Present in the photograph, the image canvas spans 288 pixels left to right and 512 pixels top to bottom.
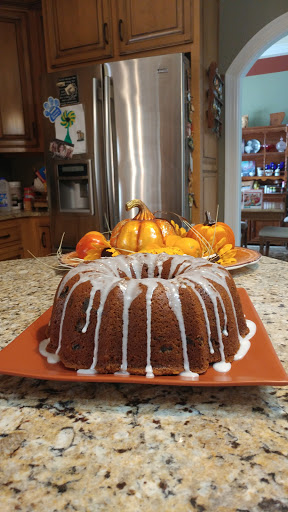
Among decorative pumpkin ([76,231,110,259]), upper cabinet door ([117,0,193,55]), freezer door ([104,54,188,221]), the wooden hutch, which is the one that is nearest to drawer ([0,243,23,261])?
freezer door ([104,54,188,221])

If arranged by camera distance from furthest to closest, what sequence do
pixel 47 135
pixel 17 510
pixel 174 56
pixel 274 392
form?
pixel 47 135 → pixel 174 56 → pixel 274 392 → pixel 17 510

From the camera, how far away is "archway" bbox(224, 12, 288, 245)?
2.71 meters

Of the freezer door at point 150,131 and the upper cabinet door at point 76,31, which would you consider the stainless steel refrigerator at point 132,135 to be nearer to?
the freezer door at point 150,131

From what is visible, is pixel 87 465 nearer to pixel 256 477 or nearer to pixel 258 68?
pixel 256 477

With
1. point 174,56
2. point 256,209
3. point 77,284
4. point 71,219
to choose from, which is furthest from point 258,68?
point 77,284

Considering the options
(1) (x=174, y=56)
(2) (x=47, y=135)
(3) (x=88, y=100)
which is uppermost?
(1) (x=174, y=56)

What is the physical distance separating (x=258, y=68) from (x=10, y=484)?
7.14m

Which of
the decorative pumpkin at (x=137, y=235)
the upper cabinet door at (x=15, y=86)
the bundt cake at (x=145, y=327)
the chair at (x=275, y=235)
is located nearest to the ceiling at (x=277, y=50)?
the chair at (x=275, y=235)

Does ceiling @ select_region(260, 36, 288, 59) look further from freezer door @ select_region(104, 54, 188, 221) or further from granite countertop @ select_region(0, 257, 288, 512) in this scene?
granite countertop @ select_region(0, 257, 288, 512)

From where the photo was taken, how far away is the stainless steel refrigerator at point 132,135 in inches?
89.5

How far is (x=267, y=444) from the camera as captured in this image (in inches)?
15.9

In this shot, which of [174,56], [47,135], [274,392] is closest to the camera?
[274,392]

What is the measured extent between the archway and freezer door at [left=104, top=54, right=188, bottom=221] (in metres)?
0.82

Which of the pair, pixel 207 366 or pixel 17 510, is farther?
pixel 207 366
